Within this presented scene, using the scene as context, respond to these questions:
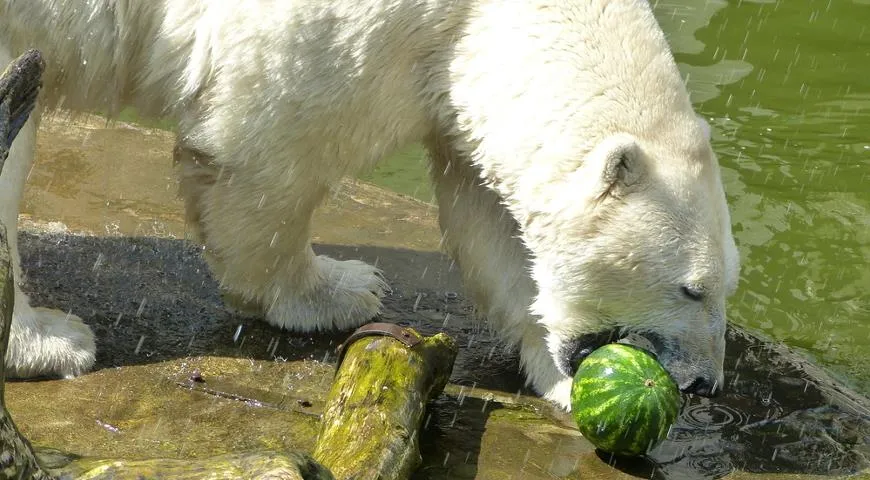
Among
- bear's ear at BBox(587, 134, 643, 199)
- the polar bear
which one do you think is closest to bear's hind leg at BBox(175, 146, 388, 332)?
the polar bear

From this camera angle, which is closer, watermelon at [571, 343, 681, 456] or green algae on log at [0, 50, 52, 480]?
green algae on log at [0, 50, 52, 480]

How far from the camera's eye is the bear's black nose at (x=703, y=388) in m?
3.82

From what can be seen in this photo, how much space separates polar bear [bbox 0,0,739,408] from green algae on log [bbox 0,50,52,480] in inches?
59.7

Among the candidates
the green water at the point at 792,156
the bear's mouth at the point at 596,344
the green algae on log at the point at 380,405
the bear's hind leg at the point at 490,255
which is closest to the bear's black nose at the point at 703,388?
the bear's mouth at the point at 596,344

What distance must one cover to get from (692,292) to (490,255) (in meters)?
0.90

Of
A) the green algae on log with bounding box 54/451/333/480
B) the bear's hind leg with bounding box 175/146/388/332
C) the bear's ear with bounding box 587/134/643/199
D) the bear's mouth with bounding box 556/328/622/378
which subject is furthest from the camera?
the bear's hind leg with bounding box 175/146/388/332

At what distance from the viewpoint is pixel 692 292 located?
12.4 feet

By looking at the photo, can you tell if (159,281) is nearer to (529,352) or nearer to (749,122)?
(529,352)

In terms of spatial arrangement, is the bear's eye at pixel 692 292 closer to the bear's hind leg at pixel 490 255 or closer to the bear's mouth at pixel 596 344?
the bear's mouth at pixel 596 344

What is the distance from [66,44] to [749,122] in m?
4.65

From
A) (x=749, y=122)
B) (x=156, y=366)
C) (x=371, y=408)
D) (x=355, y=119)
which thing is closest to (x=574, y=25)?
(x=355, y=119)

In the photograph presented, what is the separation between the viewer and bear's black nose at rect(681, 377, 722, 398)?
3.82 meters

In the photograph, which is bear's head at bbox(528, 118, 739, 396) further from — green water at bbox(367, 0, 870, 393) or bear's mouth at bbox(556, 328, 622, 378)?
green water at bbox(367, 0, 870, 393)

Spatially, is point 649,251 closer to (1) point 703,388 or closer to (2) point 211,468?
(1) point 703,388
